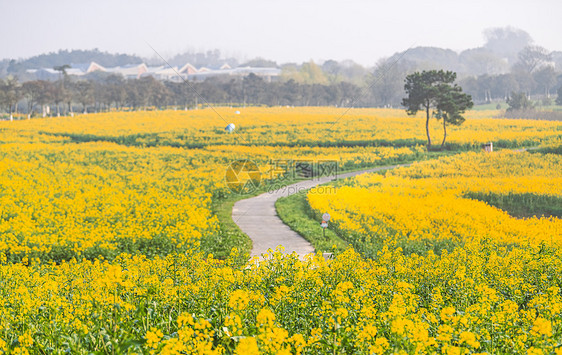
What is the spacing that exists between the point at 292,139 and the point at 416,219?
101 ft

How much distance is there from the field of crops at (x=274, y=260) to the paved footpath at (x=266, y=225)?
118 cm

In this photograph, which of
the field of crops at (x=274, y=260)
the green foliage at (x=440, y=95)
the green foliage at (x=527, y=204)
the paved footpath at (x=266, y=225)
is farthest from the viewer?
the green foliage at (x=440, y=95)

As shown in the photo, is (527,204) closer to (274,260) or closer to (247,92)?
(274,260)

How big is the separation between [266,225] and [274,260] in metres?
9.49

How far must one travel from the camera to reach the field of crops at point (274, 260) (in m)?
7.31

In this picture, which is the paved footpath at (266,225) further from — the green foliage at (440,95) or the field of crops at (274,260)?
the green foliage at (440,95)

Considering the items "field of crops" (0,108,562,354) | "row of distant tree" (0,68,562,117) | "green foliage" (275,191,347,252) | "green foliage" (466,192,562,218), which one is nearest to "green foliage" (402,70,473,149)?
"field of crops" (0,108,562,354)

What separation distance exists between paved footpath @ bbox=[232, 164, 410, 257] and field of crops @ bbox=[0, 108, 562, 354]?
118 cm

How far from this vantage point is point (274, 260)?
1115 cm

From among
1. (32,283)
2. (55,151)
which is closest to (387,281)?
(32,283)

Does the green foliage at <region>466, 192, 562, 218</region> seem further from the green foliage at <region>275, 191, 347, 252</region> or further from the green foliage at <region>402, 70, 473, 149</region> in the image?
the green foliage at <region>402, 70, 473, 149</region>

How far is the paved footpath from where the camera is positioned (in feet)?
57.4

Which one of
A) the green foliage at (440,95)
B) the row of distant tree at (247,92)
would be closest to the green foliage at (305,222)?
the green foliage at (440,95)

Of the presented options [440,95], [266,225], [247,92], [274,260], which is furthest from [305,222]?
[247,92]
